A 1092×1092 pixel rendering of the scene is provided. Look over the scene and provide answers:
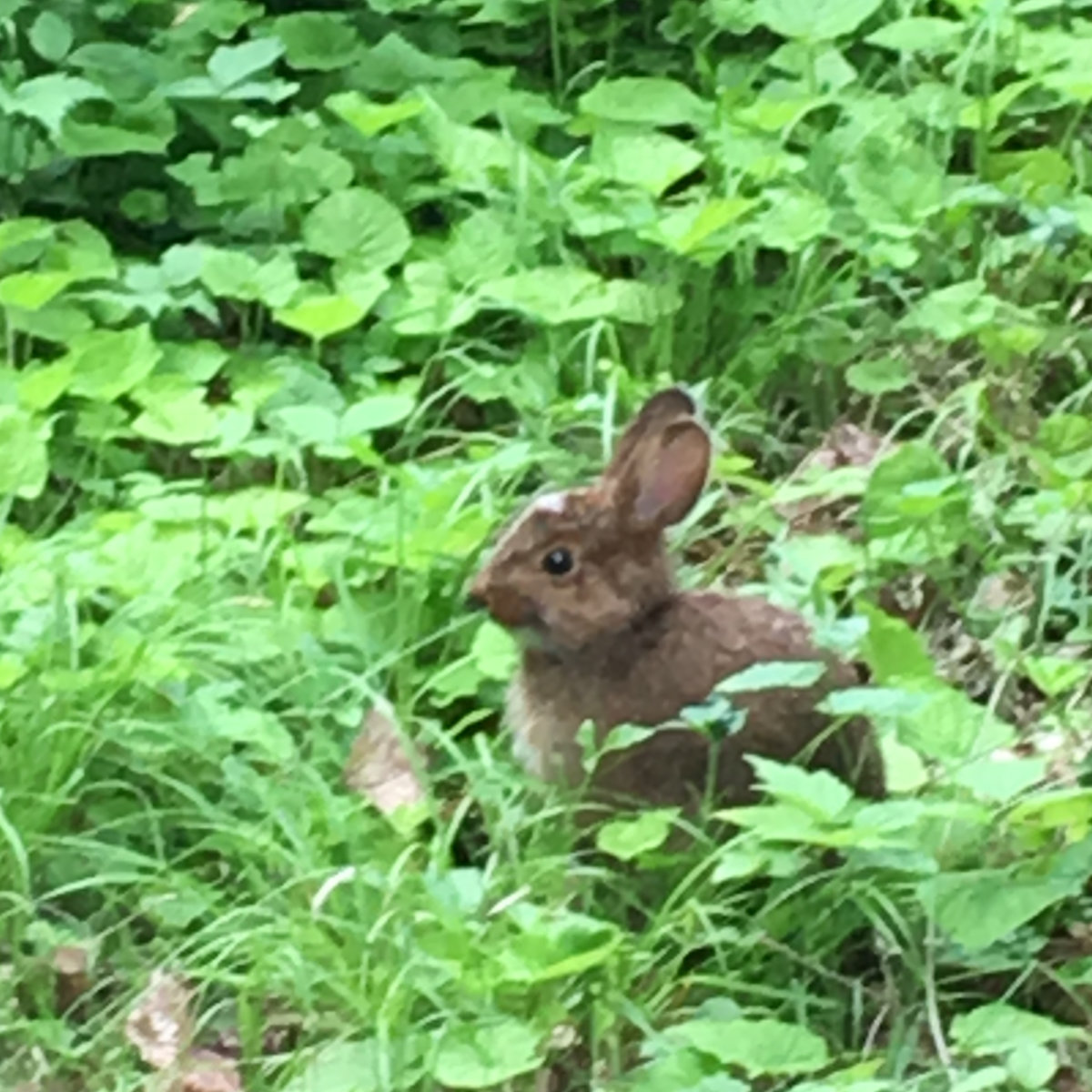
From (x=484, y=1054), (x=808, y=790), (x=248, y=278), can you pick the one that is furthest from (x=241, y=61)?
(x=484, y=1054)

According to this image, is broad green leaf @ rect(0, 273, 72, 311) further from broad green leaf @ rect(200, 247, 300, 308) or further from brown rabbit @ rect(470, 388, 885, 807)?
brown rabbit @ rect(470, 388, 885, 807)

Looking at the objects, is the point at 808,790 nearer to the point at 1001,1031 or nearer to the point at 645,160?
the point at 1001,1031

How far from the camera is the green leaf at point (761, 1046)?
2.34 metres

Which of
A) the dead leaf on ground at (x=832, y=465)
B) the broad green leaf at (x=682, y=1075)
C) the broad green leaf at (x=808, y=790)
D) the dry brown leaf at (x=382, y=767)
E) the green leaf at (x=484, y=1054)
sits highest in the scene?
the broad green leaf at (x=808, y=790)

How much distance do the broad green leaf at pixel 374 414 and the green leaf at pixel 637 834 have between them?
0.89 meters

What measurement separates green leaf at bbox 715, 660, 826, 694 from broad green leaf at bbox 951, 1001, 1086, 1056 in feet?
1.16

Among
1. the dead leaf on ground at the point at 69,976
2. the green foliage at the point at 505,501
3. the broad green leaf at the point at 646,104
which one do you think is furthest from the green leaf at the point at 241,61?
the dead leaf on ground at the point at 69,976

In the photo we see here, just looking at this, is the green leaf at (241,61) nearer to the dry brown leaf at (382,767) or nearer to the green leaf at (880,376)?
the green leaf at (880,376)

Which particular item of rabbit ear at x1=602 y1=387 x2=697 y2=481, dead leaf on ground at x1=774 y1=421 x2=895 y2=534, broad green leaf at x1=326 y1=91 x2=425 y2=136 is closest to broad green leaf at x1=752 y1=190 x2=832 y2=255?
dead leaf on ground at x1=774 y1=421 x2=895 y2=534

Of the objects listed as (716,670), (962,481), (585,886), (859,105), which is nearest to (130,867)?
(585,886)

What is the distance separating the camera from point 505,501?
325cm

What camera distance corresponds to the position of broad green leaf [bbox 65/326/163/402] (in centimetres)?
343

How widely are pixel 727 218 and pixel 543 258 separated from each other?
0.30 metres

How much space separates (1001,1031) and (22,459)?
146 cm
